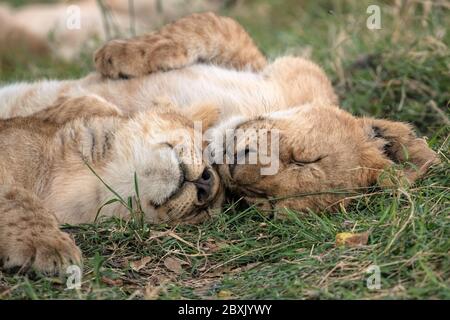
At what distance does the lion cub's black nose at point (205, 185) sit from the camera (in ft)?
14.2

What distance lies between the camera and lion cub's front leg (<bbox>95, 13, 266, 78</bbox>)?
18.0ft

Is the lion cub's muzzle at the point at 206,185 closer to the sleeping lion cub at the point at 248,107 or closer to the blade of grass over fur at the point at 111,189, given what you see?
the sleeping lion cub at the point at 248,107

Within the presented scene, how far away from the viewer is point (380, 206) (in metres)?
4.42

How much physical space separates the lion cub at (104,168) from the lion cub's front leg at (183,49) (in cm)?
73

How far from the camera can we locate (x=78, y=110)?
4.99m

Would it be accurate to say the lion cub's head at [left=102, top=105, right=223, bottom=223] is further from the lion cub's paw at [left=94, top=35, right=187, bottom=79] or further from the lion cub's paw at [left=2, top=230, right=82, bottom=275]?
the lion cub's paw at [left=94, top=35, right=187, bottom=79]

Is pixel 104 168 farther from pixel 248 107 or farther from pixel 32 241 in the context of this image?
pixel 248 107

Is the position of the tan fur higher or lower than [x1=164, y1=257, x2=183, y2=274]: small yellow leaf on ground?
higher

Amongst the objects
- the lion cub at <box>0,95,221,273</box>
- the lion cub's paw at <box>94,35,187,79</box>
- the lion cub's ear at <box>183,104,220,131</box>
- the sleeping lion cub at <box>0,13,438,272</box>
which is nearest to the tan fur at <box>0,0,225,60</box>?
the sleeping lion cub at <box>0,13,438,272</box>

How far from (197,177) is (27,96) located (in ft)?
6.06

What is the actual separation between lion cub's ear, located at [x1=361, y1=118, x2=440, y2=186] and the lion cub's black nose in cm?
93

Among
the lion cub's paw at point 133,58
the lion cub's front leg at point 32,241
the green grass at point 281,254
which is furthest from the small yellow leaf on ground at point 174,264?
the lion cub's paw at point 133,58

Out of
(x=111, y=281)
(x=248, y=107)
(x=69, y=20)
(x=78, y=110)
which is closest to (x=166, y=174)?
(x=111, y=281)
